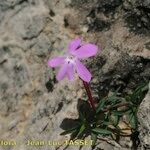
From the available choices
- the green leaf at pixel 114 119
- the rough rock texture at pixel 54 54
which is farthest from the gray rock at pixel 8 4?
the green leaf at pixel 114 119

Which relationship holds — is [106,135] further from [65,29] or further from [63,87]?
[65,29]

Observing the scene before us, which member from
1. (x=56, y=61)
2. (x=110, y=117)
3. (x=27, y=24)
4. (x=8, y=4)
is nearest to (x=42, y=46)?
(x=27, y=24)

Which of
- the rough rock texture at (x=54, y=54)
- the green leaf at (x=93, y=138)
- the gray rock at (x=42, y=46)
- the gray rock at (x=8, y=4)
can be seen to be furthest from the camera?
the gray rock at (x=8, y=4)

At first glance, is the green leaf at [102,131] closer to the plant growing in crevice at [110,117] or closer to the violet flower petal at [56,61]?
the plant growing in crevice at [110,117]

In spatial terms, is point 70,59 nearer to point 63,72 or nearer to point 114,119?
point 63,72

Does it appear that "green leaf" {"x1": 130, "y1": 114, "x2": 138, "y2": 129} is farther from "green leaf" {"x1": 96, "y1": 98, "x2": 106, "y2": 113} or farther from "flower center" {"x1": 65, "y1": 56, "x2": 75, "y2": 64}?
"flower center" {"x1": 65, "y1": 56, "x2": 75, "y2": 64}

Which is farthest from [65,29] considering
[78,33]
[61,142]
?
[61,142]

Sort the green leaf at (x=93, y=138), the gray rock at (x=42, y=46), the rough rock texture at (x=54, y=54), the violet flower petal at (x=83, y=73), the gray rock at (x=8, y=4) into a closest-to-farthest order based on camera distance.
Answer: the violet flower petal at (x=83, y=73) < the green leaf at (x=93, y=138) < the rough rock texture at (x=54, y=54) < the gray rock at (x=42, y=46) < the gray rock at (x=8, y=4)
